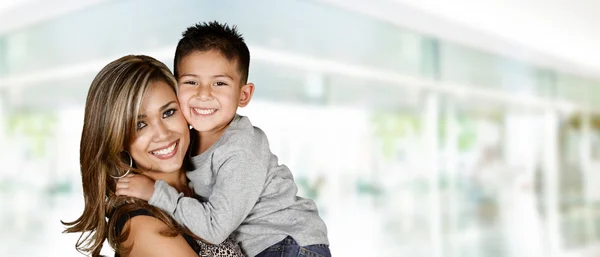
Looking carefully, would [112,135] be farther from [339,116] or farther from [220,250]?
[339,116]

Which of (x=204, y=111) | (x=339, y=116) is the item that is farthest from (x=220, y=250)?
(x=339, y=116)

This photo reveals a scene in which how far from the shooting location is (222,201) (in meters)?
1.52

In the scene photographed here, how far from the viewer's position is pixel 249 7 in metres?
4.44

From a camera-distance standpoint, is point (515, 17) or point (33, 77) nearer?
point (33, 77)

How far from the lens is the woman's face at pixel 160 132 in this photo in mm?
1506

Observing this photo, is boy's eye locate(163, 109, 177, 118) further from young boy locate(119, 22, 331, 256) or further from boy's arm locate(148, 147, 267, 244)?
boy's arm locate(148, 147, 267, 244)

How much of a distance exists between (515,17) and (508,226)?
2.41 meters

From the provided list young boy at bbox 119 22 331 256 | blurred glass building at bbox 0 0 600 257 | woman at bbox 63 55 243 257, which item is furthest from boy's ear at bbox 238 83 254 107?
blurred glass building at bbox 0 0 600 257

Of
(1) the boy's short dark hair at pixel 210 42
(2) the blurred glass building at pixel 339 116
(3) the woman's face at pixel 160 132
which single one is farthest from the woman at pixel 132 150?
(2) the blurred glass building at pixel 339 116

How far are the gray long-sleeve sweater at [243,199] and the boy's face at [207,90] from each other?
5cm

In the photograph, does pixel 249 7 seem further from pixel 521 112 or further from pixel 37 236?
pixel 521 112

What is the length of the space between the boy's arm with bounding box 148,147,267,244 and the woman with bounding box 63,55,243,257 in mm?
30

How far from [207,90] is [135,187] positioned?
0.96ft

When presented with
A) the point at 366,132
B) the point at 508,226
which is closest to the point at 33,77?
the point at 366,132
